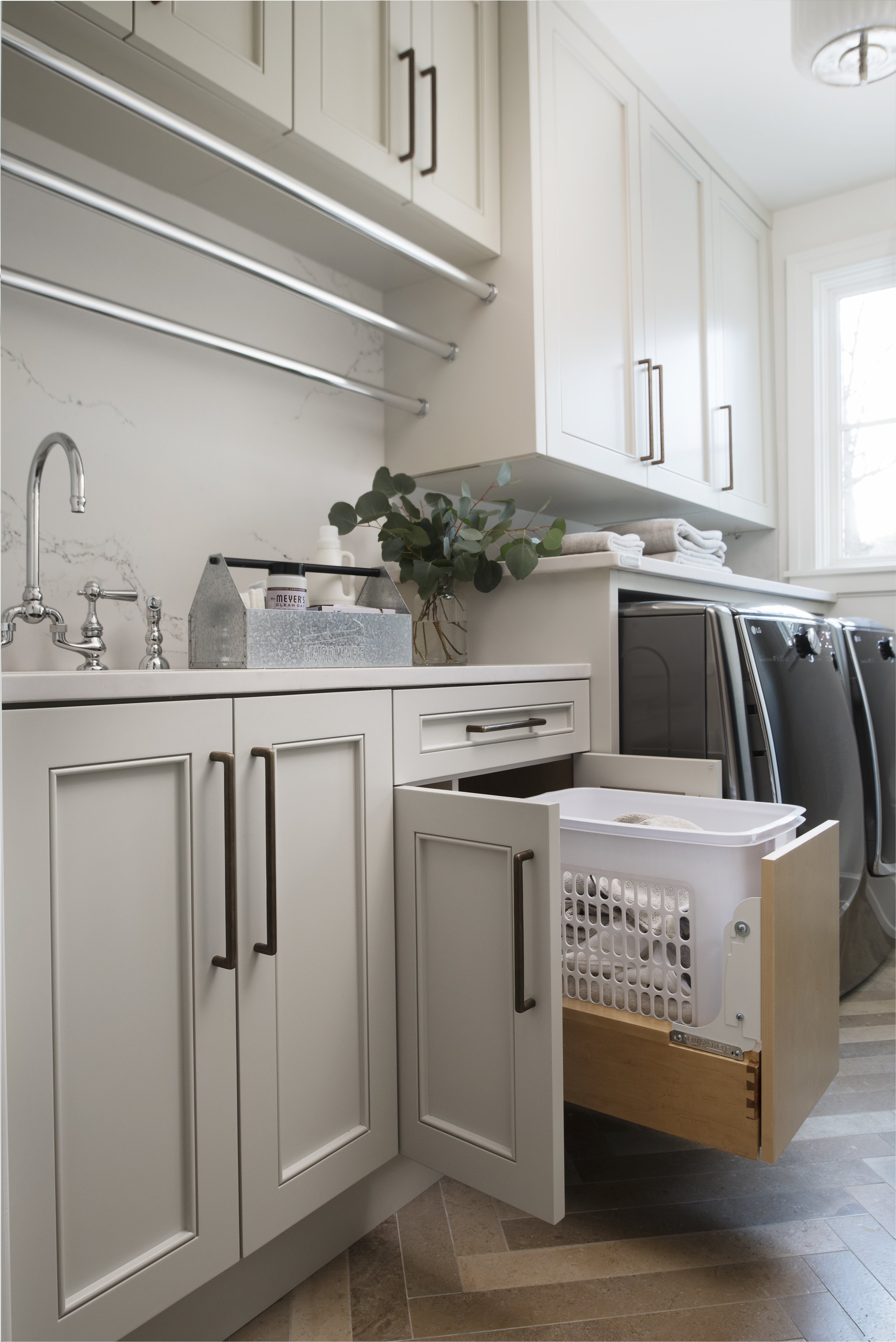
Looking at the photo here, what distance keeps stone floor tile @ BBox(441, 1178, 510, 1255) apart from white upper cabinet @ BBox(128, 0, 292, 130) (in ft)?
5.48

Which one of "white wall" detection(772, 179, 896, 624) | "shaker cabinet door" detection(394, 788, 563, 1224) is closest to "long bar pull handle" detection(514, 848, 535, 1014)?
Result: "shaker cabinet door" detection(394, 788, 563, 1224)

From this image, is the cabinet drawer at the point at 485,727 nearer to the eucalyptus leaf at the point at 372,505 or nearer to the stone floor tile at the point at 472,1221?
the eucalyptus leaf at the point at 372,505

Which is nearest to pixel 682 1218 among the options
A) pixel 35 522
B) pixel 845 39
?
pixel 35 522

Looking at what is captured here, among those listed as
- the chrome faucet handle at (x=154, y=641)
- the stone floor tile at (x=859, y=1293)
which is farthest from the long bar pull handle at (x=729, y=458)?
the stone floor tile at (x=859, y=1293)

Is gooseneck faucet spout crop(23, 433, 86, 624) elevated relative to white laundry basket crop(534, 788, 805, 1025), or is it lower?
elevated

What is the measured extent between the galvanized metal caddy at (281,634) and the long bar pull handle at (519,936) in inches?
16.8

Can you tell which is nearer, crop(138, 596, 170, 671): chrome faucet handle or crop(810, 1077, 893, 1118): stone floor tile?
crop(138, 596, 170, 671): chrome faucet handle

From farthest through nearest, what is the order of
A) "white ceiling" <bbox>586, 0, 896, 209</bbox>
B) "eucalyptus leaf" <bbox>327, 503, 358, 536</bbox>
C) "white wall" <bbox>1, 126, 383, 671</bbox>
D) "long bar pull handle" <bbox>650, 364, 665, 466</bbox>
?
"long bar pull handle" <bbox>650, 364, 665, 466</bbox>, "white ceiling" <bbox>586, 0, 896, 209</bbox>, "eucalyptus leaf" <bbox>327, 503, 358, 536</bbox>, "white wall" <bbox>1, 126, 383, 671</bbox>

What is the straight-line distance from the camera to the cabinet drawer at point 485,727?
50.4 inches

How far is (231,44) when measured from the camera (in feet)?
4.28

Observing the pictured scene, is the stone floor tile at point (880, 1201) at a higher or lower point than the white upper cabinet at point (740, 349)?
lower

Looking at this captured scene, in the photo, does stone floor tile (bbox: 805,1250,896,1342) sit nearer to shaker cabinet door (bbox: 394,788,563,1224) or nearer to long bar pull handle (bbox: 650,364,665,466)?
shaker cabinet door (bbox: 394,788,563,1224)

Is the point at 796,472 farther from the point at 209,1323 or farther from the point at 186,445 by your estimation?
the point at 209,1323

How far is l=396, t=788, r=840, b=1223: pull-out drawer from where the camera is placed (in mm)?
1049
